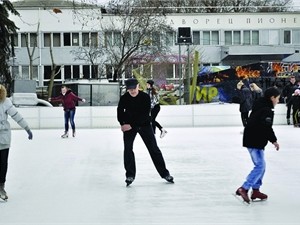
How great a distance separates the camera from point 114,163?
10.6m

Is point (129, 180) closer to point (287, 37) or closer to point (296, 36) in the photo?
point (287, 37)

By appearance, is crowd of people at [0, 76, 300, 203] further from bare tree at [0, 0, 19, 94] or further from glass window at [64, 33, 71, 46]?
glass window at [64, 33, 71, 46]

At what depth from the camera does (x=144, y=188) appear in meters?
7.84

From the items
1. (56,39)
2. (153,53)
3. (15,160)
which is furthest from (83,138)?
(56,39)

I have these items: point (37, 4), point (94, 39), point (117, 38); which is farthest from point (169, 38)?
point (37, 4)

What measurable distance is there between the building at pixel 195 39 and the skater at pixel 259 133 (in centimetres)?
3714

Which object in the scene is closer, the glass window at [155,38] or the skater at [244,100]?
the skater at [244,100]

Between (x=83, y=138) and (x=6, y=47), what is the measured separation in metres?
10.5

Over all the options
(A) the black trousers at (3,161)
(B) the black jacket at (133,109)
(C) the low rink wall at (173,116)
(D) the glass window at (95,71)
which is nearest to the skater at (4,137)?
(A) the black trousers at (3,161)

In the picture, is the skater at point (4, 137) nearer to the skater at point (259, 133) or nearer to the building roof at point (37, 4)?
the skater at point (259, 133)

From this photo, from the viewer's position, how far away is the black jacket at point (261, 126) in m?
6.59

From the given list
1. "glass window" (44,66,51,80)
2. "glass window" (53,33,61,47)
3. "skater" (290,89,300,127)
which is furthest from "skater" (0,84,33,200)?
"glass window" (53,33,61,47)

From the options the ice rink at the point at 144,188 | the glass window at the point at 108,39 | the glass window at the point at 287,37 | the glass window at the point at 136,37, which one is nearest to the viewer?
the ice rink at the point at 144,188

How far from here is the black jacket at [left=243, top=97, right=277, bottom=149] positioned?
21.6 feet
